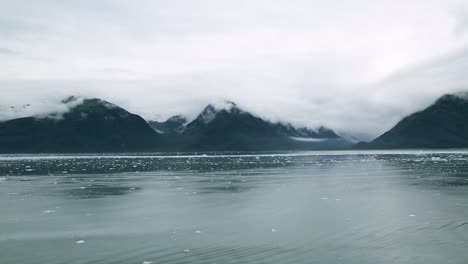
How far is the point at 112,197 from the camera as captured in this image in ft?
120

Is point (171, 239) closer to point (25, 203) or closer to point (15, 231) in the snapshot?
point (15, 231)

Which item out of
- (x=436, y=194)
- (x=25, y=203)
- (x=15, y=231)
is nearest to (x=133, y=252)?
(x=15, y=231)

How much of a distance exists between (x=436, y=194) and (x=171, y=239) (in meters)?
23.9

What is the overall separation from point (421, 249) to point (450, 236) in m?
3.15

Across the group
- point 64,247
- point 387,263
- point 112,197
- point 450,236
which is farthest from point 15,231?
point 450,236

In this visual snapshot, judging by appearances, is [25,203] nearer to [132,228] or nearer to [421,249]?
[132,228]

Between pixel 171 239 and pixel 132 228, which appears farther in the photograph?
pixel 132 228

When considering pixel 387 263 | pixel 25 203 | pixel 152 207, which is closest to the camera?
pixel 387 263

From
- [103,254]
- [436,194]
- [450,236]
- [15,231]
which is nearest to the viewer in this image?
[103,254]

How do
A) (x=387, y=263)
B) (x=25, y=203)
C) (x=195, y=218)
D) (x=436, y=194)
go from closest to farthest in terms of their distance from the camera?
1. (x=387, y=263)
2. (x=195, y=218)
3. (x=25, y=203)
4. (x=436, y=194)

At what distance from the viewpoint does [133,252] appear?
18.1m

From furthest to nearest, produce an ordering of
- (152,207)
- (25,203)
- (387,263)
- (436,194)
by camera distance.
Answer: (436,194)
(25,203)
(152,207)
(387,263)

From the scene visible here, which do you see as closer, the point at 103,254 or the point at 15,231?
the point at 103,254

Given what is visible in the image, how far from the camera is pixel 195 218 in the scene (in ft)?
86.0
